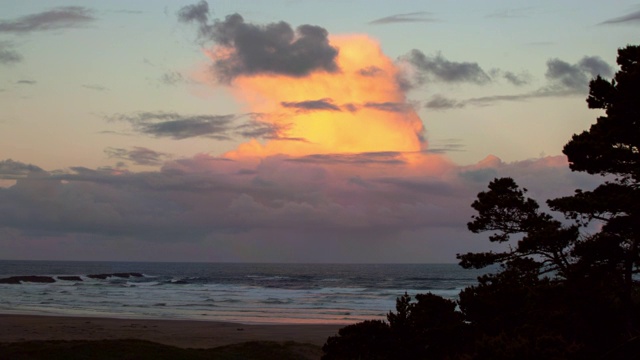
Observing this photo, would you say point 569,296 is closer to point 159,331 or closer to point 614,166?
point 614,166

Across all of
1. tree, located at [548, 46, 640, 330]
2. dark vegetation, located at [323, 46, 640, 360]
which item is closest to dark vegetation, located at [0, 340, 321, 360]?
dark vegetation, located at [323, 46, 640, 360]

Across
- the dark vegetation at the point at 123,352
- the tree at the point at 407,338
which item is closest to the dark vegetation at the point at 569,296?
the tree at the point at 407,338

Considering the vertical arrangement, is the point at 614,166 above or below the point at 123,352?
above

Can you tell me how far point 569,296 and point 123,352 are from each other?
1367cm

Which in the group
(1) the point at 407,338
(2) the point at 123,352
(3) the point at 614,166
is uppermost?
(3) the point at 614,166

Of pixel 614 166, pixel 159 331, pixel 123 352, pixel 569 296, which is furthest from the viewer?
pixel 159 331

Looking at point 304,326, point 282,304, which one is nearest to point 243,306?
point 282,304

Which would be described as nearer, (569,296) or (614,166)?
(569,296)

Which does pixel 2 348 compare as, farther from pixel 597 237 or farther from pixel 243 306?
pixel 243 306

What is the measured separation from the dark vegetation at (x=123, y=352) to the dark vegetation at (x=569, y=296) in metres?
7.14

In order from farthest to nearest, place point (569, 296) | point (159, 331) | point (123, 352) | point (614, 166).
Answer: point (159, 331) < point (123, 352) < point (614, 166) < point (569, 296)

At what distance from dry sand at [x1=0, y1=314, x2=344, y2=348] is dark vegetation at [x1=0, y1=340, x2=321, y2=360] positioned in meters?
7.75

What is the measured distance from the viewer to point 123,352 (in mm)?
21000

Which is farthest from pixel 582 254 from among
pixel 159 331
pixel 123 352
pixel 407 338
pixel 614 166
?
pixel 159 331
